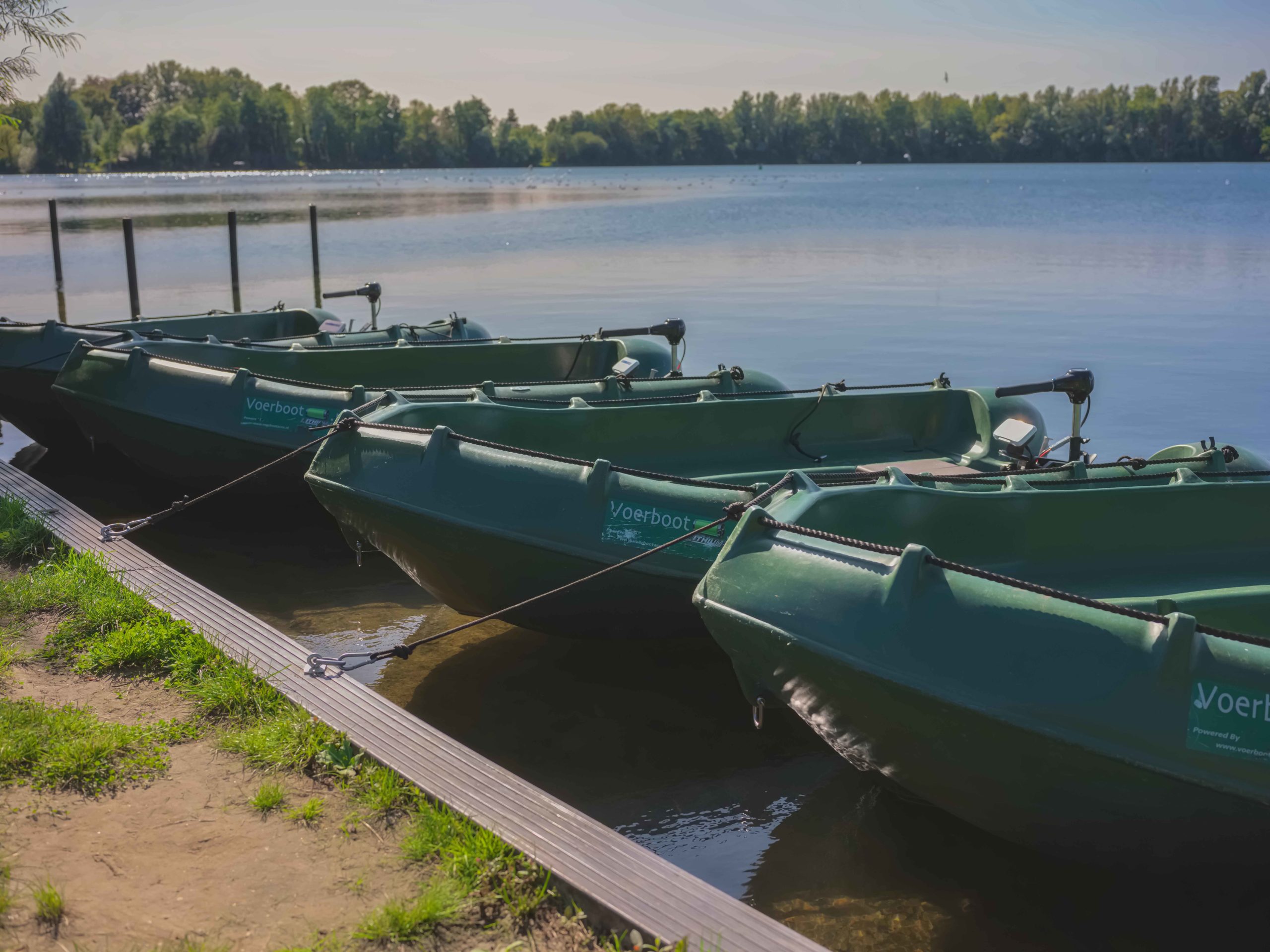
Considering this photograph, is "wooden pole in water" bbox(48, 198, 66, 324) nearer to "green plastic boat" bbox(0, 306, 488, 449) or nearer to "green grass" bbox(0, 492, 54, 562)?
"green plastic boat" bbox(0, 306, 488, 449)

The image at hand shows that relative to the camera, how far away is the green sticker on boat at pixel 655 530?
5.38 m

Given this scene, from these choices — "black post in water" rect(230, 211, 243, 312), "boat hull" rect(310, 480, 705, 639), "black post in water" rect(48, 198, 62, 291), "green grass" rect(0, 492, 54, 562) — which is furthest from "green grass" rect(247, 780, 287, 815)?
"black post in water" rect(48, 198, 62, 291)

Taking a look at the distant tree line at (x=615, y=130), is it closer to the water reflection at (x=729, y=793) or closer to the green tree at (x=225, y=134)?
the green tree at (x=225, y=134)

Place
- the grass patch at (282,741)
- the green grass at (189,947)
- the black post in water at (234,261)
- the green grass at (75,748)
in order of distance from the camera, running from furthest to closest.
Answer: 1. the black post in water at (234,261)
2. the grass patch at (282,741)
3. the green grass at (75,748)
4. the green grass at (189,947)

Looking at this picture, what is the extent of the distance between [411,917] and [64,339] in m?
8.75

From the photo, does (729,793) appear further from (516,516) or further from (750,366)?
(750,366)

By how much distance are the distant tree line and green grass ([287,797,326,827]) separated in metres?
108

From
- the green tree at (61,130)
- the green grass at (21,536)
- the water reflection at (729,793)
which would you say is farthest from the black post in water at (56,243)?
the green tree at (61,130)

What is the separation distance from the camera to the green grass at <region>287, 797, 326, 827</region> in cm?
379

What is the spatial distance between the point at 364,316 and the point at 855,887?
18218mm

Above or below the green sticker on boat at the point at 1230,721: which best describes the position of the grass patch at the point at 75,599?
below

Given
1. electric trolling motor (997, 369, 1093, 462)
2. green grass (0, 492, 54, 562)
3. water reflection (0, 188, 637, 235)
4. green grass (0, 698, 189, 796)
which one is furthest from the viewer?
water reflection (0, 188, 637, 235)

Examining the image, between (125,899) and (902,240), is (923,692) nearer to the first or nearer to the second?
(125,899)

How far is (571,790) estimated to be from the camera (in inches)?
199
